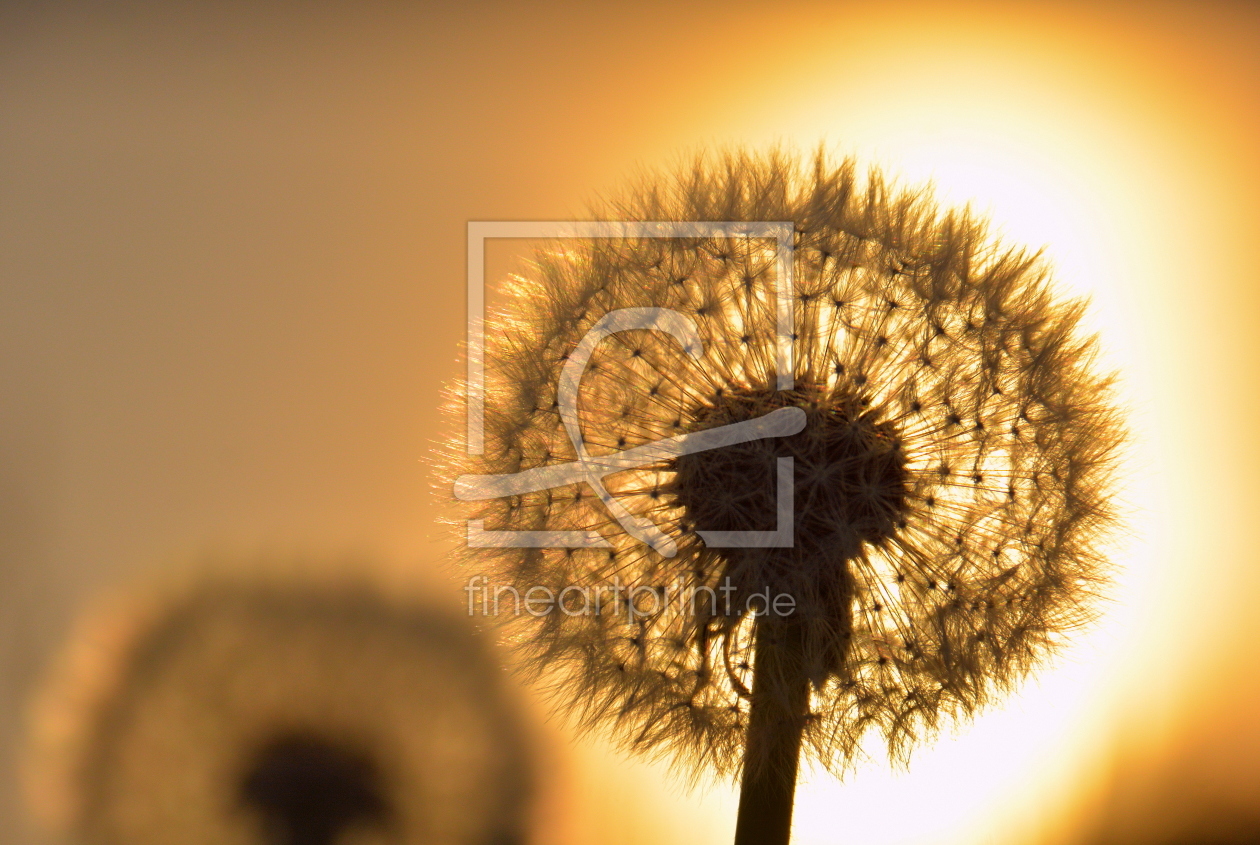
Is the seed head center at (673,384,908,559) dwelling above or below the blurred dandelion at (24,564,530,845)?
above

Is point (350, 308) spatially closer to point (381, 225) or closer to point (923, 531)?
point (381, 225)

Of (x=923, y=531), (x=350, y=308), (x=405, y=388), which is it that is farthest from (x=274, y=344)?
(x=923, y=531)

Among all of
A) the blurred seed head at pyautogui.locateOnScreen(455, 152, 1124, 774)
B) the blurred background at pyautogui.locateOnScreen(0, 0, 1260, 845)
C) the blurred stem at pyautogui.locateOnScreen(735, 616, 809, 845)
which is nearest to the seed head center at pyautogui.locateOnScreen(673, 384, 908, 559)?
the blurred seed head at pyautogui.locateOnScreen(455, 152, 1124, 774)

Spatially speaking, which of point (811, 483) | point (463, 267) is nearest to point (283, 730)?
point (463, 267)

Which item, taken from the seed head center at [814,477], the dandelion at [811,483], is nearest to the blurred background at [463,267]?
the dandelion at [811,483]

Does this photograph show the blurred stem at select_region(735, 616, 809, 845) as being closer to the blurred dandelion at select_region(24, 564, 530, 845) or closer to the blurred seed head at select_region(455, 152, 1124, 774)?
the blurred seed head at select_region(455, 152, 1124, 774)

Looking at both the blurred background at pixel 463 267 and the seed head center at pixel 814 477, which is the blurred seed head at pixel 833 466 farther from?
the blurred background at pixel 463 267
